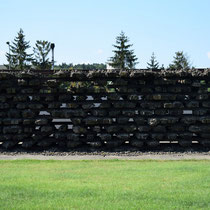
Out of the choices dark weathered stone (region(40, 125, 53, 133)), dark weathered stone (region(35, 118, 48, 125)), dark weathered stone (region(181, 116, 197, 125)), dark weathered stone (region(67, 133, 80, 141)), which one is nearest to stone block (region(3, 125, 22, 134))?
dark weathered stone (region(35, 118, 48, 125))

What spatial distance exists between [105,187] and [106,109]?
5.57 metres

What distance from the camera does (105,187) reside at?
237 inches

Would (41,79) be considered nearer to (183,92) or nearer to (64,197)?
(183,92)

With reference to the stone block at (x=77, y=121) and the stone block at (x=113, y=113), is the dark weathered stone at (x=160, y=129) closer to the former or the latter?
the stone block at (x=113, y=113)

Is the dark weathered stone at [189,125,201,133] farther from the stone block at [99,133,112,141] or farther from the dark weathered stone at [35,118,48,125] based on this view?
A: the dark weathered stone at [35,118,48,125]

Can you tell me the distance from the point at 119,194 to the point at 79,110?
5915 millimetres

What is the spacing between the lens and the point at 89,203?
5082 millimetres

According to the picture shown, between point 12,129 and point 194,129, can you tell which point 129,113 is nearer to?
point 194,129

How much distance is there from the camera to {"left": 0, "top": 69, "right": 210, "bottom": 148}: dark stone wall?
11.3 metres

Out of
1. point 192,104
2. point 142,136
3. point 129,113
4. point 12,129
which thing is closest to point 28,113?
point 12,129

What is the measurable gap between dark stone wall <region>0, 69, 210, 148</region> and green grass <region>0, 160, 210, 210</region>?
2.77 meters

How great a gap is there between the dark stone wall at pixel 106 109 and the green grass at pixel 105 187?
277cm

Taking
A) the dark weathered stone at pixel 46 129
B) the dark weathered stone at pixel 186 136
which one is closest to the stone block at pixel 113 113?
the dark weathered stone at pixel 46 129

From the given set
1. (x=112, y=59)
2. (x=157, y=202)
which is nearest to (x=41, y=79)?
(x=157, y=202)
